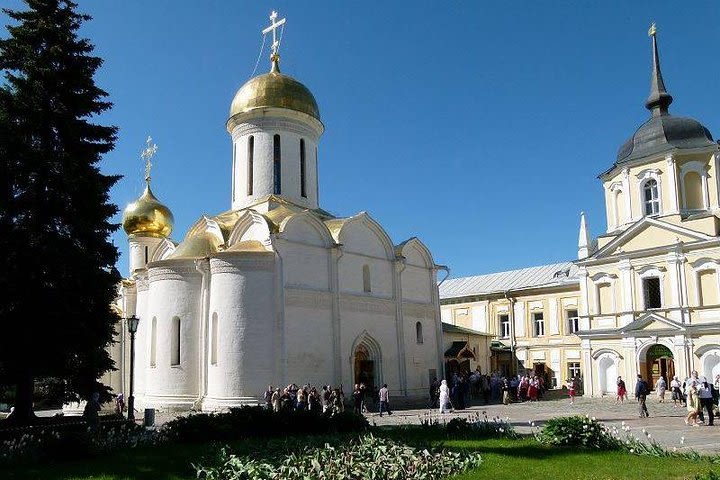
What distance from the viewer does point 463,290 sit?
138 ft

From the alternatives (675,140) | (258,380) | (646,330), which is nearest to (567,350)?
(646,330)

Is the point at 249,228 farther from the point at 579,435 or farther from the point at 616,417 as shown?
the point at 579,435

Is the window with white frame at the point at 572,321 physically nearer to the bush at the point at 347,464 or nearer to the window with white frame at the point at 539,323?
the window with white frame at the point at 539,323

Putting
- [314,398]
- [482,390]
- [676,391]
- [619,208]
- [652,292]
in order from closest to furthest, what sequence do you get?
1. [314,398]
2. [676,391]
3. [652,292]
4. [482,390]
5. [619,208]

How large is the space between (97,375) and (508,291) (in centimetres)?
2565

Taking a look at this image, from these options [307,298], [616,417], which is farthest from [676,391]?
[307,298]

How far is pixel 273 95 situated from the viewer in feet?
84.8

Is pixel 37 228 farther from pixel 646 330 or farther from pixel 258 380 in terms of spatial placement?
pixel 646 330

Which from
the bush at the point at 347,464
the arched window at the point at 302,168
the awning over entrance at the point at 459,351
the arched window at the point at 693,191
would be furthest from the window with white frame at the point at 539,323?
the bush at the point at 347,464

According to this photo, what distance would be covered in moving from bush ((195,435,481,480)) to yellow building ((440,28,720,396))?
19.6 m

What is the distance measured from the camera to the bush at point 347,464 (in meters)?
8.80

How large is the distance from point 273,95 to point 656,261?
55.5ft

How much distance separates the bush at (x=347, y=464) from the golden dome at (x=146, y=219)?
2317 cm

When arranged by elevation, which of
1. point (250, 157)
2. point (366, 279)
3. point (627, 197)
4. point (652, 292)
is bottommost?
point (652, 292)
